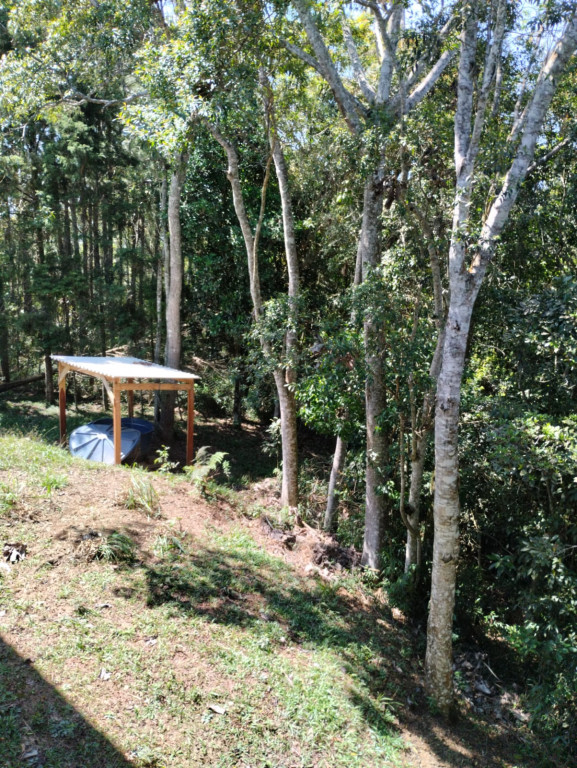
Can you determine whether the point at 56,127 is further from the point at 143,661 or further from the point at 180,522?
the point at 143,661

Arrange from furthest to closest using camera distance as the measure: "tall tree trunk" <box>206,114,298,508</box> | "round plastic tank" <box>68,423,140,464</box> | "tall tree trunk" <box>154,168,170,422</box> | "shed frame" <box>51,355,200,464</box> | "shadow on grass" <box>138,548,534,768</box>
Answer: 1. "tall tree trunk" <box>154,168,170,422</box>
2. "round plastic tank" <box>68,423,140,464</box>
3. "shed frame" <box>51,355,200,464</box>
4. "tall tree trunk" <box>206,114,298,508</box>
5. "shadow on grass" <box>138,548,534,768</box>

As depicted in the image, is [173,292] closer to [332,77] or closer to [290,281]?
[290,281]

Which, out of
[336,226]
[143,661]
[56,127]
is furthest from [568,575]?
[56,127]

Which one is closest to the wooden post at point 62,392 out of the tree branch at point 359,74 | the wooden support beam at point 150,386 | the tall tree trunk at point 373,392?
the wooden support beam at point 150,386

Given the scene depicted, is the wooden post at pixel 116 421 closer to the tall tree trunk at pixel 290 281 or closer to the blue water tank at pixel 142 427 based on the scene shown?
the blue water tank at pixel 142 427

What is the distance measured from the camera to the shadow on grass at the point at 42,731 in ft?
11.0

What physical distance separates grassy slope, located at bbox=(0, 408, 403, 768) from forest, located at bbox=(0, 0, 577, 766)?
35 cm

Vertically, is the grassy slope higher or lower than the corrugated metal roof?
lower

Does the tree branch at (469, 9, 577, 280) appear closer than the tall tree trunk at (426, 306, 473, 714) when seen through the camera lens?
Yes

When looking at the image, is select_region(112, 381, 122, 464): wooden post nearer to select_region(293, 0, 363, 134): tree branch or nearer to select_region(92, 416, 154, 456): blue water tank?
select_region(92, 416, 154, 456): blue water tank

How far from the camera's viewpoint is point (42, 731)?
11.6ft

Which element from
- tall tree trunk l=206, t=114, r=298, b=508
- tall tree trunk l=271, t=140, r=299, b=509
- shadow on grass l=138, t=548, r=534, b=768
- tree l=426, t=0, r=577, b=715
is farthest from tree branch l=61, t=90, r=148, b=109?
shadow on grass l=138, t=548, r=534, b=768

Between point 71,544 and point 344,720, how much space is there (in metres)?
3.35

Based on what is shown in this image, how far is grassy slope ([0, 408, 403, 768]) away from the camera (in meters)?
3.75
